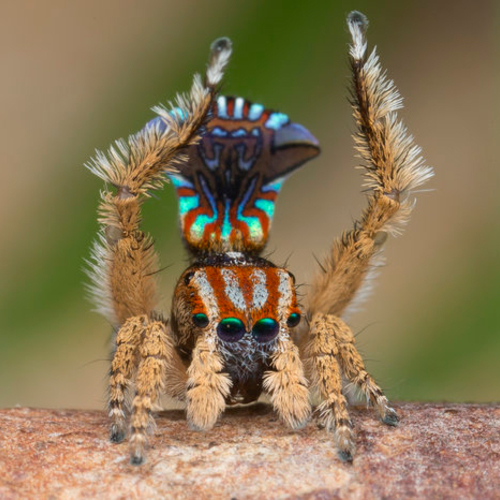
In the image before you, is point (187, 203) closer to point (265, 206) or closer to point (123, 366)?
point (265, 206)

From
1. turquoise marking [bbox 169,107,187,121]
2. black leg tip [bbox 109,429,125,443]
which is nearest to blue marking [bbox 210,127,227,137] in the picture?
turquoise marking [bbox 169,107,187,121]

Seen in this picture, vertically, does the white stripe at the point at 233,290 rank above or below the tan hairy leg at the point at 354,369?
above

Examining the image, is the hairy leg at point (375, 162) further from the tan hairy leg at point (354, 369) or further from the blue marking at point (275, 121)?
the blue marking at point (275, 121)

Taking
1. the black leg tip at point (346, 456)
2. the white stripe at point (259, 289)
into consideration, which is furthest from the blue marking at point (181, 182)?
the black leg tip at point (346, 456)

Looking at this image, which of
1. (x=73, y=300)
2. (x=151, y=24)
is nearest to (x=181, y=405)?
(x=73, y=300)

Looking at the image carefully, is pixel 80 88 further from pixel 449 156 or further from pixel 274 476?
pixel 274 476

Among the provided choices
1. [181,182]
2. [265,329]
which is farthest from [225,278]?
[181,182]
